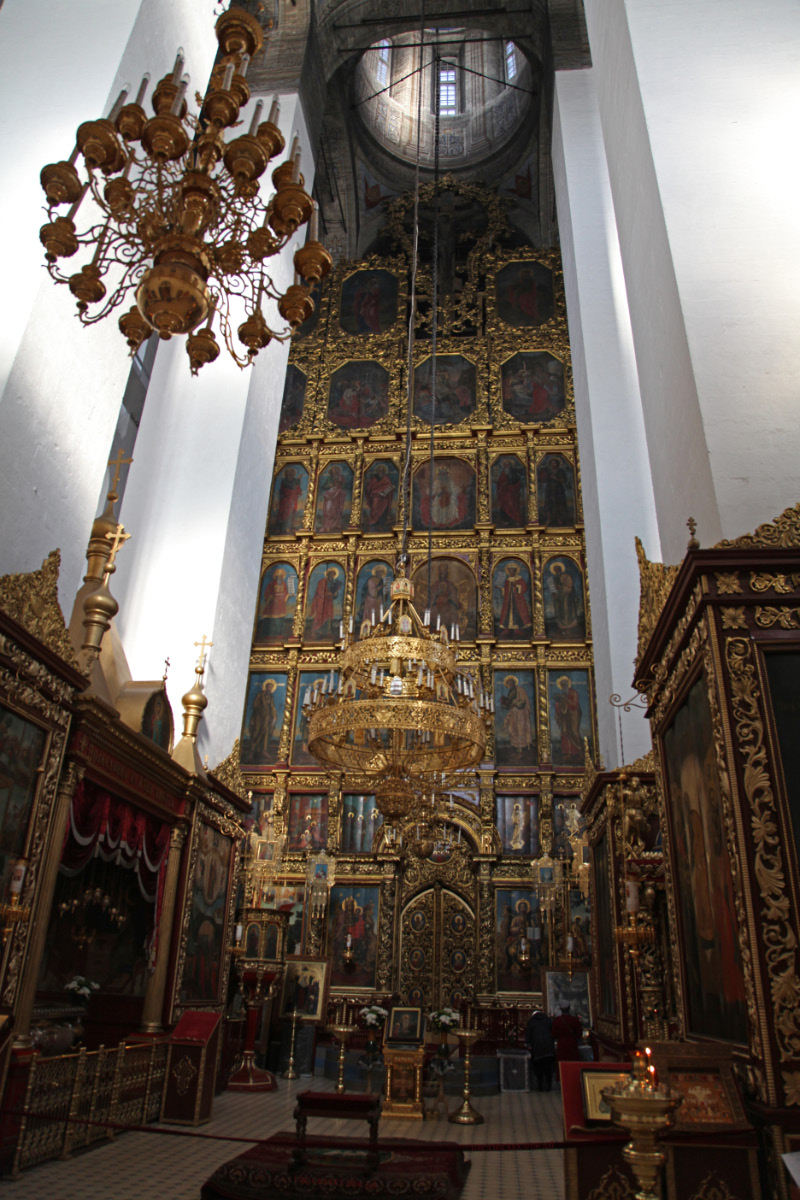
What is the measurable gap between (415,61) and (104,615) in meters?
17.4

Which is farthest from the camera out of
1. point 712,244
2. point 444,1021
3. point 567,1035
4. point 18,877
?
point 567,1035

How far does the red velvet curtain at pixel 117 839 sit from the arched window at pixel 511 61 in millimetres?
17301

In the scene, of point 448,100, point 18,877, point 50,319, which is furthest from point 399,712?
point 448,100

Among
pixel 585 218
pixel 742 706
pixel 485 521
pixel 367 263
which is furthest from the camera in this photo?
pixel 367 263

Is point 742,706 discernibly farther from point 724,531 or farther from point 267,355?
point 267,355

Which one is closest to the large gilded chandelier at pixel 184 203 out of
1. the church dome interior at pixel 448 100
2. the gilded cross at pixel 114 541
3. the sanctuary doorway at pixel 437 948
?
the gilded cross at pixel 114 541

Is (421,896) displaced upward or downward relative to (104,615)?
downward

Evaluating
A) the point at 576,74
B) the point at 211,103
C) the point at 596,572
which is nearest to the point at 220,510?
the point at 596,572

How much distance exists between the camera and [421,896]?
13.2 m

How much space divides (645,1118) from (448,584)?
12.7 meters

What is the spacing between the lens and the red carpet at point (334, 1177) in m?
4.40

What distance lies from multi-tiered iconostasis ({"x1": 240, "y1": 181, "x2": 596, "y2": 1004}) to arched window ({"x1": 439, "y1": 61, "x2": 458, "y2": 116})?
7.14 feet

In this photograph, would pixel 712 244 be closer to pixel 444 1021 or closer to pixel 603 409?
pixel 603 409

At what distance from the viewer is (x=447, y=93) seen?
769 inches
